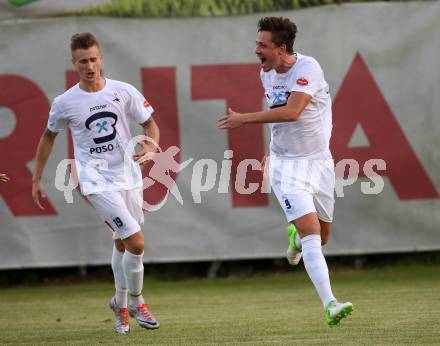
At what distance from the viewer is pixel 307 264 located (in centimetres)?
696

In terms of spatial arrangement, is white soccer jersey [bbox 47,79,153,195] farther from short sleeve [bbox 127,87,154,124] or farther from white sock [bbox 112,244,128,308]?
white sock [bbox 112,244,128,308]

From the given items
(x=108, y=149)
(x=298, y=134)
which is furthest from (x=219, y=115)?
(x=298, y=134)

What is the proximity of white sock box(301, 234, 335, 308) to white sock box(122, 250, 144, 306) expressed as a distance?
1.42 meters

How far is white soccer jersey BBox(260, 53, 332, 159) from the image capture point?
7.22 metres

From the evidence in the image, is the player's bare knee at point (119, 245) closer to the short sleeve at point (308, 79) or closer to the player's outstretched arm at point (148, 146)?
the player's outstretched arm at point (148, 146)

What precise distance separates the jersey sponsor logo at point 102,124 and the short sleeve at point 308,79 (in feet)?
4.89

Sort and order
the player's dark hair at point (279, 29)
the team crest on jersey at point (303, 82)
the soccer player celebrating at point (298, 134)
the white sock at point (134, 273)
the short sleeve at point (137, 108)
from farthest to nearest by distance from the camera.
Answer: the short sleeve at point (137, 108), the white sock at point (134, 273), the player's dark hair at point (279, 29), the team crest on jersey at point (303, 82), the soccer player celebrating at point (298, 134)

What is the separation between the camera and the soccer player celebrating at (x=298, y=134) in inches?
272

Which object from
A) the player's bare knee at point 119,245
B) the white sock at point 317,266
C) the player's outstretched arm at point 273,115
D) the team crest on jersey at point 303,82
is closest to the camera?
the player's outstretched arm at point 273,115

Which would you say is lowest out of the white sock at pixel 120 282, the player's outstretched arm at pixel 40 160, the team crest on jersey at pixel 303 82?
the white sock at pixel 120 282

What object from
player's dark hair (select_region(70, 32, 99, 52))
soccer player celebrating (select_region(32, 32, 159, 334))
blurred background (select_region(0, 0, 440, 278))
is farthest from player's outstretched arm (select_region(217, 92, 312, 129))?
blurred background (select_region(0, 0, 440, 278))

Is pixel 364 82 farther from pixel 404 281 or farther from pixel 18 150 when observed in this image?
pixel 18 150

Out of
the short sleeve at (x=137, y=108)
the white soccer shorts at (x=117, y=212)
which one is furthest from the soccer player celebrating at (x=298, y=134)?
the white soccer shorts at (x=117, y=212)

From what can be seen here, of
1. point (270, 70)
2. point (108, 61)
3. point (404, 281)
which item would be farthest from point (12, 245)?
point (270, 70)
